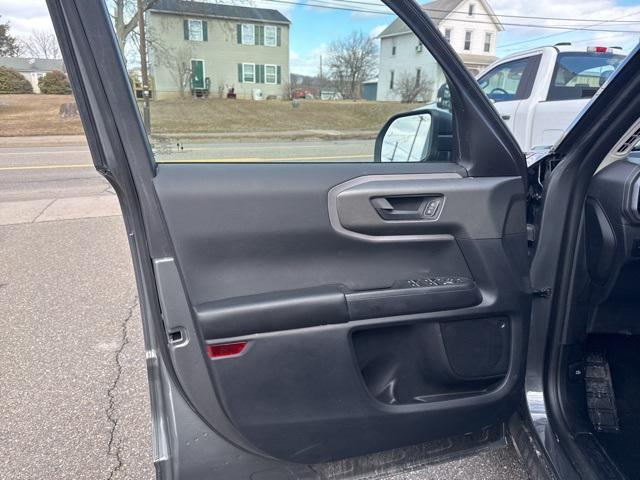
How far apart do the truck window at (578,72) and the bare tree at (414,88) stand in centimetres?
506

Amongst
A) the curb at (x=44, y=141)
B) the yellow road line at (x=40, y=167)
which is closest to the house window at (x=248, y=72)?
the yellow road line at (x=40, y=167)

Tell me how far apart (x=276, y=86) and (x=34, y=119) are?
1817 cm

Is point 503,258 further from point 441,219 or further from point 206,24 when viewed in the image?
point 206,24

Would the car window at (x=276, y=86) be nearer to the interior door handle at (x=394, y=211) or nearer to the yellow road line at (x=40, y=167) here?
the interior door handle at (x=394, y=211)

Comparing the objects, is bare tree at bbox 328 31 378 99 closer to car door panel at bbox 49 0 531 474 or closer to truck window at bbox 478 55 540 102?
car door panel at bbox 49 0 531 474

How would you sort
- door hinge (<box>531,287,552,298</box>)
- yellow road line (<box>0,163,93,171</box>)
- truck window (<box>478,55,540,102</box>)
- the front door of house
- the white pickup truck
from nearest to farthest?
the front door of house, door hinge (<box>531,287,552,298</box>), the white pickup truck, truck window (<box>478,55,540,102</box>), yellow road line (<box>0,163,93,171</box>)

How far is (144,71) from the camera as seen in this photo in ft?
4.51

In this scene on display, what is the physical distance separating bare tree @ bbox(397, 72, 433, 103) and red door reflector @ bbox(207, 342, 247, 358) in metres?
1.04

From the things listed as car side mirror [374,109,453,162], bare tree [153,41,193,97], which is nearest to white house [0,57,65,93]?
bare tree [153,41,193,97]

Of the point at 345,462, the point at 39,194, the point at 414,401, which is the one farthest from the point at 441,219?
the point at 39,194

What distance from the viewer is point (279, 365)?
1.39 m

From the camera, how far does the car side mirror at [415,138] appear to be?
1692mm

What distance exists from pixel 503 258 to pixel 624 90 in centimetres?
64

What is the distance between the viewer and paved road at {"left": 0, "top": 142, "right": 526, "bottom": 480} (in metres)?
2.06
